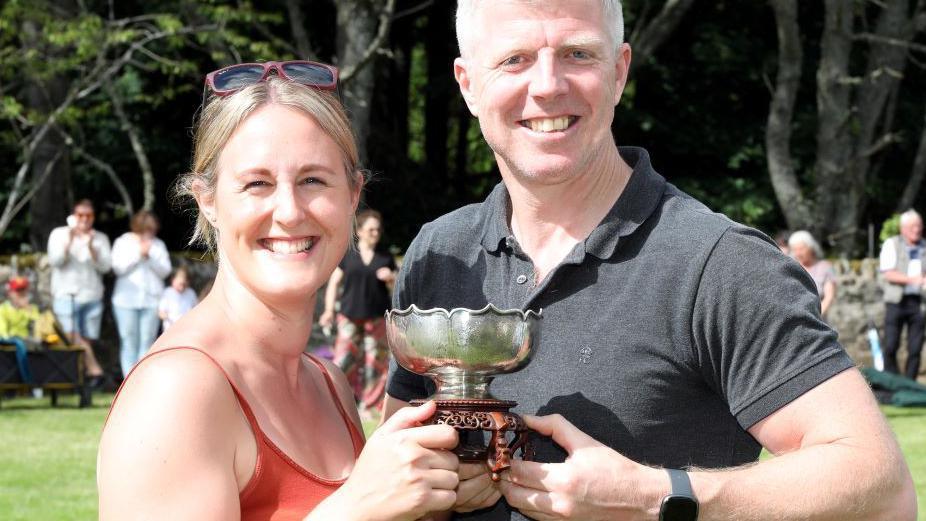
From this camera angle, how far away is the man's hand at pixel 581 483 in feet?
9.28

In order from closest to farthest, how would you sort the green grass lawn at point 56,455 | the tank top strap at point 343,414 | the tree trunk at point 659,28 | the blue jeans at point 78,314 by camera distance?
the tank top strap at point 343,414, the green grass lawn at point 56,455, the blue jeans at point 78,314, the tree trunk at point 659,28

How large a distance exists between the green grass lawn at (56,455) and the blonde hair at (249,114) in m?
5.01

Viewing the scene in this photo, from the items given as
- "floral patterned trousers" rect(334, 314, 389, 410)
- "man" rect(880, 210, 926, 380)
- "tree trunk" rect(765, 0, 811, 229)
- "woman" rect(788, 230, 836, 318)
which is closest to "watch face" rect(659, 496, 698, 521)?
"floral patterned trousers" rect(334, 314, 389, 410)

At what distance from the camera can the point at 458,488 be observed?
2885mm

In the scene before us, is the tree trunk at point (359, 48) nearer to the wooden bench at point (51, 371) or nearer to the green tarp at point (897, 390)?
the wooden bench at point (51, 371)

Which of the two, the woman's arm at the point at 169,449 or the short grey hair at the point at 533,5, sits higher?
the short grey hair at the point at 533,5

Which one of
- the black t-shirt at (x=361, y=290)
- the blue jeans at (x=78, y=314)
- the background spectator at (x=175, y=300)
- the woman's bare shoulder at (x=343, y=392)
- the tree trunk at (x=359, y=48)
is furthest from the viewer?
the tree trunk at (x=359, y=48)

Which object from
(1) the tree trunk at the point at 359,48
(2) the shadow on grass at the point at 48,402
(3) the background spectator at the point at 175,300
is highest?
(1) the tree trunk at the point at 359,48

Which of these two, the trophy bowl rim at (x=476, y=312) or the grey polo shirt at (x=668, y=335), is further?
the grey polo shirt at (x=668, y=335)

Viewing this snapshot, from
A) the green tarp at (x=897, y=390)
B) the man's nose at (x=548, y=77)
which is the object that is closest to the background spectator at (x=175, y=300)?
the green tarp at (x=897, y=390)

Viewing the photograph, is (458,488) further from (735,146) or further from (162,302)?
(735,146)

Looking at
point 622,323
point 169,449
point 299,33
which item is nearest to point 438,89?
point 299,33

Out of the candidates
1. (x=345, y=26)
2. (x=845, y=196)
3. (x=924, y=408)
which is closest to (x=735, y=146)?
(x=845, y=196)

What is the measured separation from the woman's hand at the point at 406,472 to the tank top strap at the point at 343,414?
676 millimetres
